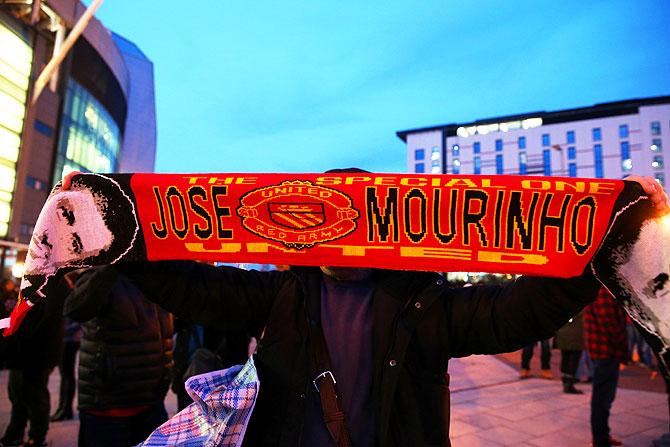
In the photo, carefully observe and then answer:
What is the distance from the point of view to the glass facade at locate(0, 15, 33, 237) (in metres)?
23.0

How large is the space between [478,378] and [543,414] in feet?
8.61

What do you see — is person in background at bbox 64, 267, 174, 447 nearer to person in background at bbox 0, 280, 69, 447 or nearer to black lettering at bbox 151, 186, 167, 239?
black lettering at bbox 151, 186, 167, 239

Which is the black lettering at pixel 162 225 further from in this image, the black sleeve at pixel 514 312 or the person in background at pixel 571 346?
the person in background at pixel 571 346

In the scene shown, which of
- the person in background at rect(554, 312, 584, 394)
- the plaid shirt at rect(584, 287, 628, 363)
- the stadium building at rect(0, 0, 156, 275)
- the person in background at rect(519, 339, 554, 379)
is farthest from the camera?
the stadium building at rect(0, 0, 156, 275)

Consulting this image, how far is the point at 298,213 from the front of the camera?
2.21 m

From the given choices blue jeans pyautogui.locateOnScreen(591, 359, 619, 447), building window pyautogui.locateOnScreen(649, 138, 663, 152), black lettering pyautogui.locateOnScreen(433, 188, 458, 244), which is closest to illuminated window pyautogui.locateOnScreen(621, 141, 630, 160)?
building window pyautogui.locateOnScreen(649, 138, 663, 152)

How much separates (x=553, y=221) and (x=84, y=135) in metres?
37.6

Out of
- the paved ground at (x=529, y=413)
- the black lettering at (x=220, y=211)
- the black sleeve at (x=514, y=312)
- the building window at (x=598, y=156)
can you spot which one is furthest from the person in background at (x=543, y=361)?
the building window at (x=598, y=156)

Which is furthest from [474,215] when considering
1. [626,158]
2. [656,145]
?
[626,158]

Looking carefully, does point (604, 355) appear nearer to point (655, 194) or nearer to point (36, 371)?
point (655, 194)

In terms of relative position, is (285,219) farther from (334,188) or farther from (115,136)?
(115,136)

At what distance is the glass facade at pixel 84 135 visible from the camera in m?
30.9

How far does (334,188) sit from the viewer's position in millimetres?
2141

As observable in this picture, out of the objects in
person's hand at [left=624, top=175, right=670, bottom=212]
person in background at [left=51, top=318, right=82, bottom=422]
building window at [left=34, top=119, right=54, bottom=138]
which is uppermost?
building window at [left=34, top=119, right=54, bottom=138]
